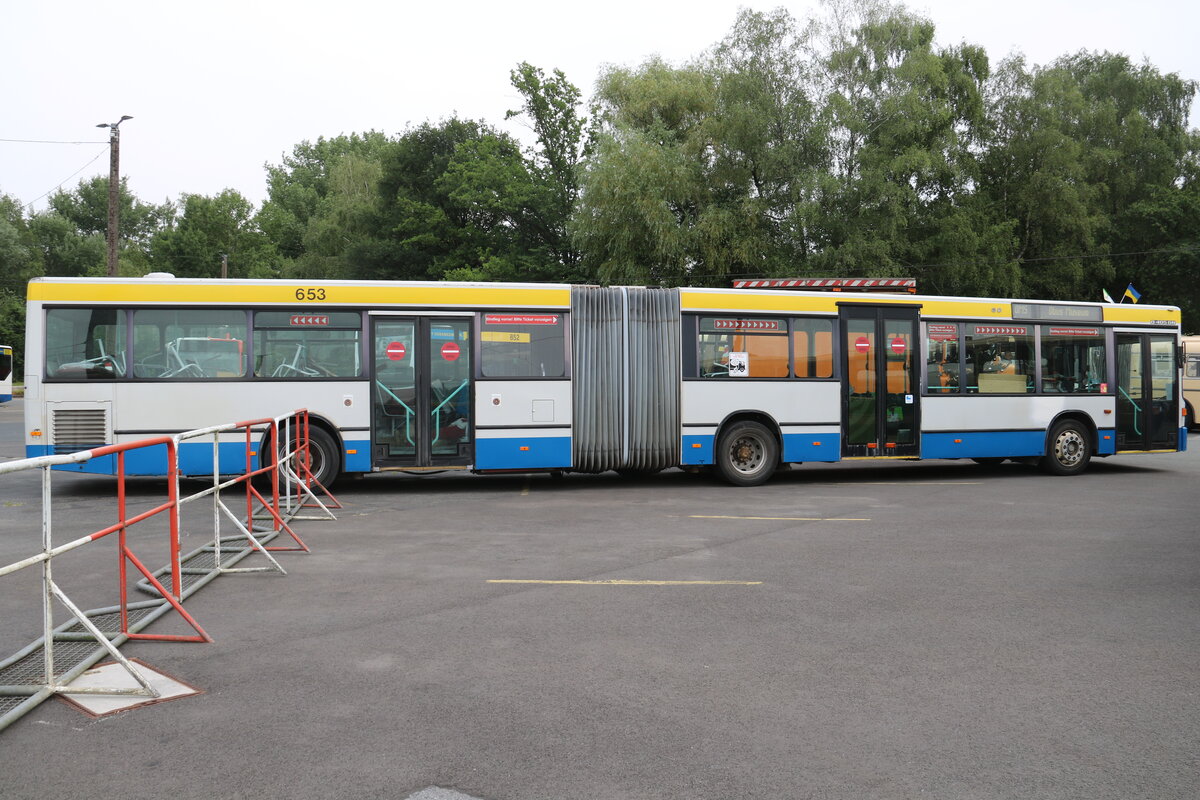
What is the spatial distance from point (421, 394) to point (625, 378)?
9.88ft

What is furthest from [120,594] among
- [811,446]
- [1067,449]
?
[1067,449]

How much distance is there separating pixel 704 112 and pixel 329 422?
95.5ft

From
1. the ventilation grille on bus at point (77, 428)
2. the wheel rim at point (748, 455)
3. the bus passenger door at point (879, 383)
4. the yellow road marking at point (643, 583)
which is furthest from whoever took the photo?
the bus passenger door at point (879, 383)

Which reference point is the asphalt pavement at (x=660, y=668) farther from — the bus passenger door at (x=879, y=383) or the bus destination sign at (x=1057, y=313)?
the bus destination sign at (x=1057, y=313)

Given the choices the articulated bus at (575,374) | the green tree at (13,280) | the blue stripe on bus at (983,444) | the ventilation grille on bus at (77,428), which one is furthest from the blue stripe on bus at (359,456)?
the green tree at (13,280)

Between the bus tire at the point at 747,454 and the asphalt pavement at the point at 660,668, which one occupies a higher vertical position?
the bus tire at the point at 747,454

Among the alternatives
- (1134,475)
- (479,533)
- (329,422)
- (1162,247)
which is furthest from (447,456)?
(1162,247)

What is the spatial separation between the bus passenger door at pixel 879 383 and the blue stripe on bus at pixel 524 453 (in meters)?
4.48

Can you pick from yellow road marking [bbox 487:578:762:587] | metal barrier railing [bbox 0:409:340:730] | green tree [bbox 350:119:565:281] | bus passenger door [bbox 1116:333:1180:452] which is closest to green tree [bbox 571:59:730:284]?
green tree [bbox 350:119:565:281]

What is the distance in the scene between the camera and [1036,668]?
216 inches

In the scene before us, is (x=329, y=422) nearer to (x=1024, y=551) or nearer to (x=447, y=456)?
(x=447, y=456)

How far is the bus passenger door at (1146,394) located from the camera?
1706 cm

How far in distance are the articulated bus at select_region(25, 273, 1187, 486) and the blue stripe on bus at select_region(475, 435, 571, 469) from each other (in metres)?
0.03

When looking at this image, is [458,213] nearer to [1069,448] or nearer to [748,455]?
[748,455]
